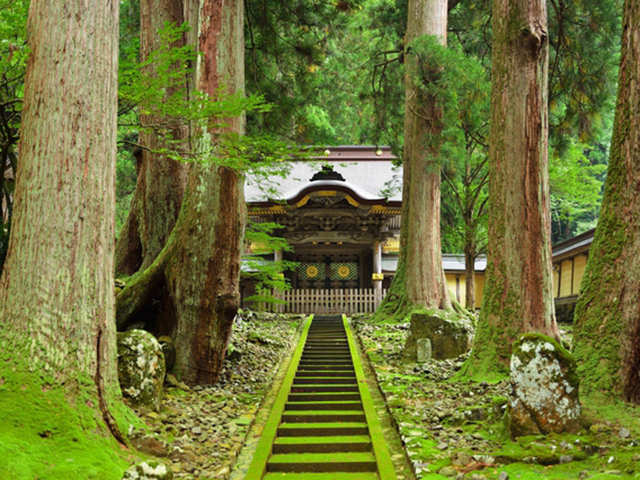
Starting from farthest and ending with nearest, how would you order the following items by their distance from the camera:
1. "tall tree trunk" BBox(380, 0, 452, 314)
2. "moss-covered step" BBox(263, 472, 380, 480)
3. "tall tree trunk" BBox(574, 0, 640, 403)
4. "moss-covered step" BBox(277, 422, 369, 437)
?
1. "tall tree trunk" BBox(380, 0, 452, 314)
2. "moss-covered step" BBox(277, 422, 369, 437)
3. "moss-covered step" BBox(263, 472, 380, 480)
4. "tall tree trunk" BBox(574, 0, 640, 403)

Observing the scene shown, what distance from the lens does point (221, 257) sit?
22.8 ft

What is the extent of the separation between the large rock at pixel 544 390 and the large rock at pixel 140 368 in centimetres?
339

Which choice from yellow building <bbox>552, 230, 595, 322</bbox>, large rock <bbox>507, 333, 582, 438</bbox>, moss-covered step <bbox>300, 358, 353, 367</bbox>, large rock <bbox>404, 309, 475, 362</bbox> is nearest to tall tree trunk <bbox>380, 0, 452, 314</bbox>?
moss-covered step <bbox>300, 358, 353, 367</bbox>

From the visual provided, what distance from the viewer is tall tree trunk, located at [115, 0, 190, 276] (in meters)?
8.33

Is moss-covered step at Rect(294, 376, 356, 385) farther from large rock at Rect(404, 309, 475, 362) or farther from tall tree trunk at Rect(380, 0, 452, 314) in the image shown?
tall tree trunk at Rect(380, 0, 452, 314)

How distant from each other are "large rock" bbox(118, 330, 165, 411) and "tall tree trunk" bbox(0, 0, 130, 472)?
2.85 ft

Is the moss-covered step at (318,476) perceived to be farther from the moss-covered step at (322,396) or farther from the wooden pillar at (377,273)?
the wooden pillar at (377,273)

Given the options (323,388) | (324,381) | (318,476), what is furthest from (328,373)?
(318,476)

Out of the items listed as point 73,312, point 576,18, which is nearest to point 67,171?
point 73,312

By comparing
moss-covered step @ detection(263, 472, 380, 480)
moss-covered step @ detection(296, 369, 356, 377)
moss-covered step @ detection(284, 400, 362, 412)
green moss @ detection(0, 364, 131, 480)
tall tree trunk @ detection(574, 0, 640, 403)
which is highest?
tall tree trunk @ detection(574, 0, 640, 403)

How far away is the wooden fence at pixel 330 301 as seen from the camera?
1741cm

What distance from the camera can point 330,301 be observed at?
17578mm

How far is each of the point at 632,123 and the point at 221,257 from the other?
466 cm

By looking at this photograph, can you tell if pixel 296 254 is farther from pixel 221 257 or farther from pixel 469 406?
pixel 469 406
